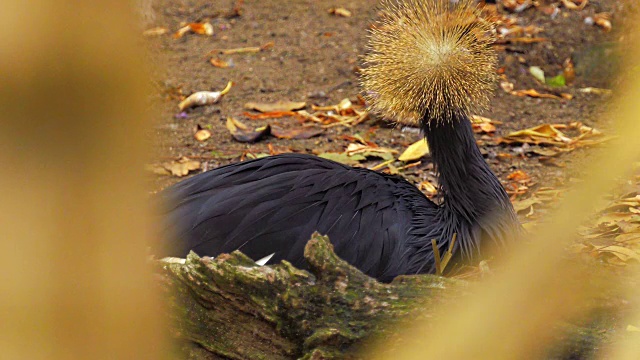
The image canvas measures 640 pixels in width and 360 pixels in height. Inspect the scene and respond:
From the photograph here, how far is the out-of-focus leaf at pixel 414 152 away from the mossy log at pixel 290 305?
2.22 meters

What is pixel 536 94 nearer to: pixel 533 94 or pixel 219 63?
pixel 533 94

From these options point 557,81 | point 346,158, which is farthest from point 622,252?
point 557,81

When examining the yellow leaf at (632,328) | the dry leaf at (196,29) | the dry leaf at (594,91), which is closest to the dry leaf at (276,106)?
the dry leaf at (196,29)

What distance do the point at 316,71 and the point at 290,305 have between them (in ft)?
11.6

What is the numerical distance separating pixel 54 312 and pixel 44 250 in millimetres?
46

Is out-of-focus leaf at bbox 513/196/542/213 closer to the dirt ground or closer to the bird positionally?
the dirt ground

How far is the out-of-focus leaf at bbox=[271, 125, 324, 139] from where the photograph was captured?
4.14 m

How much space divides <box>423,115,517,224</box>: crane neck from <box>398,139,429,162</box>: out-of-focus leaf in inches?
38.9

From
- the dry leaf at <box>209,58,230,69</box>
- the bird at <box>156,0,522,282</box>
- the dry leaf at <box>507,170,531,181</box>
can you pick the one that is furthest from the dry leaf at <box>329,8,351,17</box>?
the bird at <box>156,0,522,282</box>

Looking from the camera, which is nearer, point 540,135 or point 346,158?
point 346,158

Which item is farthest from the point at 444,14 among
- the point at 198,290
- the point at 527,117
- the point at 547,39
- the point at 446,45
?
the point at 547,39

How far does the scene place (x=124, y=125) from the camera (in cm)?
45

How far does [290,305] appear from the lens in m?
1.58

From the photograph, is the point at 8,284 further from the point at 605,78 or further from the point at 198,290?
the point at 605,78
